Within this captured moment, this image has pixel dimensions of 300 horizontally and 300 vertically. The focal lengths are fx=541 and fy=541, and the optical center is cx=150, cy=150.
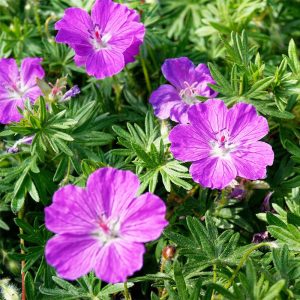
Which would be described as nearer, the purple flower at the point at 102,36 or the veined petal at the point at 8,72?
the purple flower at the point at 102,36

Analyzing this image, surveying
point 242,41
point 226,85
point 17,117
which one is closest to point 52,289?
point 17,117

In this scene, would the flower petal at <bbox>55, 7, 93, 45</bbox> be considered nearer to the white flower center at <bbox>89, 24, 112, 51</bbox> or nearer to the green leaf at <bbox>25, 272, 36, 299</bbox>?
the white flower center at <bbox>89, 24, 112, 51</bbox>

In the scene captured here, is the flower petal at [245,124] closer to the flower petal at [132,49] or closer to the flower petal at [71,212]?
the flower petal at [132,49]

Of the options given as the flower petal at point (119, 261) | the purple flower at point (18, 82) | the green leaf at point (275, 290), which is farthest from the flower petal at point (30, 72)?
the green leaf at point (275, 290)

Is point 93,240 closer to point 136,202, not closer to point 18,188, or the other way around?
point 136,202

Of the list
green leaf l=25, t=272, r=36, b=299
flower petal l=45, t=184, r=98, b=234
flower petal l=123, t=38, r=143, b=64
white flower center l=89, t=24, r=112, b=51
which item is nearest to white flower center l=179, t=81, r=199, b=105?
flower petal l=123, t=38, r=143, b=64

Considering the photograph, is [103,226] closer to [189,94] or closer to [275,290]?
[275,290]
